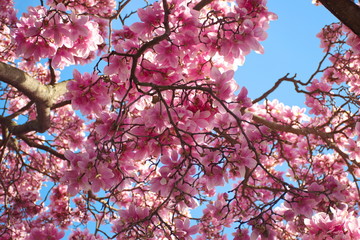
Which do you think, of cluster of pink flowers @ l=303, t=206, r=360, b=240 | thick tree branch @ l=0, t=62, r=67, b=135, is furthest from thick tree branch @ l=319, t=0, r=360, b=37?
thick tree branch @ l=0, t=62, r=67, b=135

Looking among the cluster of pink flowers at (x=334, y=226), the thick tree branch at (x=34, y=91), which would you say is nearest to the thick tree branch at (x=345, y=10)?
the cluster of pink flowers at (x=334, y=226)

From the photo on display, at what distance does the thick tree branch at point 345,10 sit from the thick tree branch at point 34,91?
9.02 ft

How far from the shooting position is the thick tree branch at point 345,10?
2273 millimetres

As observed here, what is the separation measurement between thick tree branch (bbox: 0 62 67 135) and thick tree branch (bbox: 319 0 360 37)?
2749 mm

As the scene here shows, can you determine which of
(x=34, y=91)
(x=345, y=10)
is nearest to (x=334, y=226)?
(x=345, y=10)

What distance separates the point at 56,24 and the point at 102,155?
3.33ft

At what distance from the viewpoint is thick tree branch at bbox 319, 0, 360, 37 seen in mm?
2273

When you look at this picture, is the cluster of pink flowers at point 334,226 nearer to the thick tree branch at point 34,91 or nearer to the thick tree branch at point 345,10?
the thick tree branch at point 345,10

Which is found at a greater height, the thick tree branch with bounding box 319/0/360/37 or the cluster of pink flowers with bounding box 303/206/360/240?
the thick tree branch with bounding box 319/0/360/37

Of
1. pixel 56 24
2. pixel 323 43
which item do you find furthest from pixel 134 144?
pixel 323 43

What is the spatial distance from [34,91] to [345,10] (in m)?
2.95

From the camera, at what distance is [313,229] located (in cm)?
206

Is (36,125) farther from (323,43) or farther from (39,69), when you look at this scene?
(323,43)

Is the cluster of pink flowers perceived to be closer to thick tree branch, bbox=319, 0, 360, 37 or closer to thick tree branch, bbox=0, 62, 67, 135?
thick tree branch, bbox=319, 0, 360, 37
